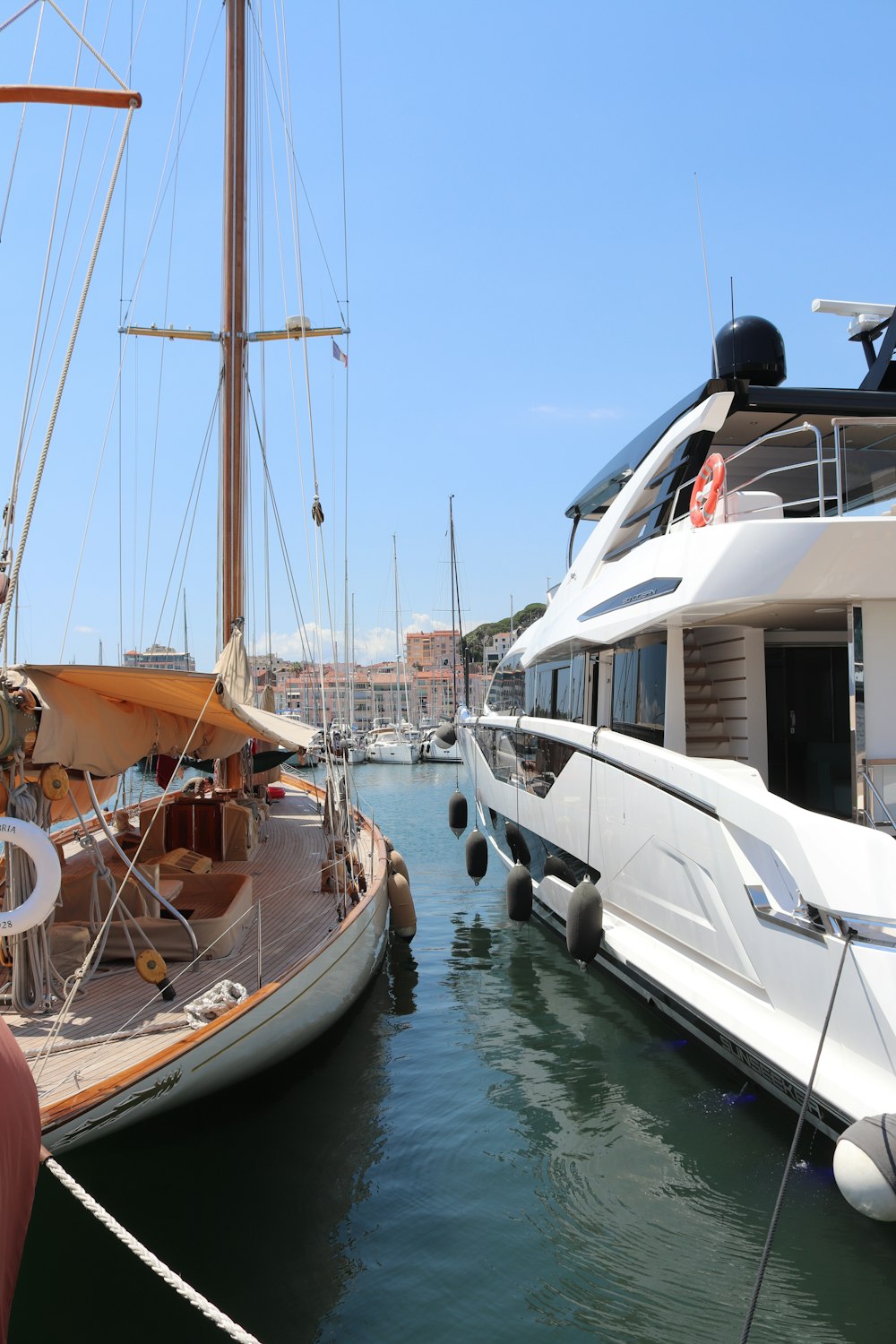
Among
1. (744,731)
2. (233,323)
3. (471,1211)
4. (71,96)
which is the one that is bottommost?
(471,1211)

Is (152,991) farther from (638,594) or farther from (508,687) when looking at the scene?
(508,687)

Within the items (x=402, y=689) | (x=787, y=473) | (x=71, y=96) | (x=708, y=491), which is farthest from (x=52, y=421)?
(x=402, y=689)

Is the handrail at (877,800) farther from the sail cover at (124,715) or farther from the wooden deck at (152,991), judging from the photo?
the sail cover at (124,715)

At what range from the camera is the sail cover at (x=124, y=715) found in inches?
246

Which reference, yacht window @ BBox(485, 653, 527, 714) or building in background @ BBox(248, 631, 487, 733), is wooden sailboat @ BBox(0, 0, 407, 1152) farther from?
building in background @ BBox(248, 631, 487, 733)

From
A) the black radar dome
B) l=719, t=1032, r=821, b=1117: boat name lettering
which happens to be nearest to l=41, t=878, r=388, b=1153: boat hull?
l=719, t=1032, r=821, b=1117: boat name lettering

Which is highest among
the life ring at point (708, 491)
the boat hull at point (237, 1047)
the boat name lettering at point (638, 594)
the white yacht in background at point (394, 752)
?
the life ring at point (708, 491)

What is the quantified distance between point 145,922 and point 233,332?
9448 millimetres

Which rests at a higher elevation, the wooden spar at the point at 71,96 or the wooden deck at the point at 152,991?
the wooden spar at the point at 71,96

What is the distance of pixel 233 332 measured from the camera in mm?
13562

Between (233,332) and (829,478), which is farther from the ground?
(233,332)

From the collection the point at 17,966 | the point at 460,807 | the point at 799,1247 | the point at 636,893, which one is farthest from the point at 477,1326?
the point at 460,807

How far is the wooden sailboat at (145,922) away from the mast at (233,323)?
7.26 feet

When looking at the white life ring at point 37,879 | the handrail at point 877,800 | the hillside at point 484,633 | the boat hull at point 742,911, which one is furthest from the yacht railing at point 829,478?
the hillside at point 484,633
